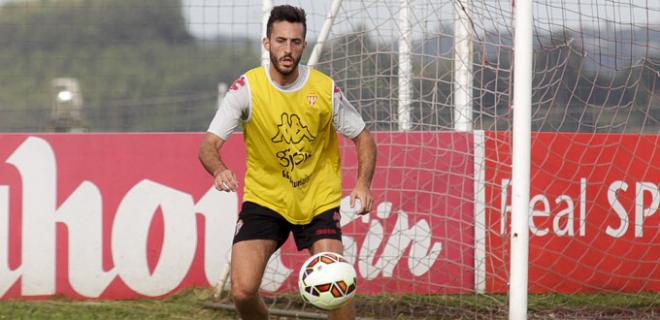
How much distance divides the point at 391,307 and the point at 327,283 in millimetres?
2975

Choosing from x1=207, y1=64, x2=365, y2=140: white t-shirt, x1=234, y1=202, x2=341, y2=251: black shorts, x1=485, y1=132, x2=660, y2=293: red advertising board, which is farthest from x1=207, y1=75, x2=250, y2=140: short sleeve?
x1=485, y1=132, x2=660, y2=293: red advertising board

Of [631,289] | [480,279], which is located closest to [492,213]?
[480,279]

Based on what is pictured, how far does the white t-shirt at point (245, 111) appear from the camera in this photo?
6.09 meters

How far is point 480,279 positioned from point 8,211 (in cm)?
362

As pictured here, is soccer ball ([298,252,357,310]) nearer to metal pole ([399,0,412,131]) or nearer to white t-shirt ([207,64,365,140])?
white t-shirt ([207,64,365,140])

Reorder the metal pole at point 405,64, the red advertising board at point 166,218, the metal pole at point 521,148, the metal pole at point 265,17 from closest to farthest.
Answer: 1. the metal pole at point 521,148
2. the metal pole at point 405,64
3. the metal pole at point 265,17
4. the red advertising board at point 166,218

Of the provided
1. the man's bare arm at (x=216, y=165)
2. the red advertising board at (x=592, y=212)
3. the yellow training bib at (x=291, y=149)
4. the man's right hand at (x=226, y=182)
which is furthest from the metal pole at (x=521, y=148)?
the man's right hand at (x=226, y=182)

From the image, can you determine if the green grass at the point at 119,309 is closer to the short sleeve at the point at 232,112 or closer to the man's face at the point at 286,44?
the short sleeve at the point at 232,112

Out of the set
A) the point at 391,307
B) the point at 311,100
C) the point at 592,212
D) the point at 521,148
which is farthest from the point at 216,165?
the point at 592,212

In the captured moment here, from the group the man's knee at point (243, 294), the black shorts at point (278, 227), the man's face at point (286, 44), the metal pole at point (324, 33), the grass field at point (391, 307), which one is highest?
the metal pole at point (324, 33)

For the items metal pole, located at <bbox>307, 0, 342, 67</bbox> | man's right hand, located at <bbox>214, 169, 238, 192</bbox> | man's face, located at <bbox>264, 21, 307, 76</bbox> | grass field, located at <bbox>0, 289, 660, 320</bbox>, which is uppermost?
metal pole, located at <bbox>307, 0, 342, 67</bbox>

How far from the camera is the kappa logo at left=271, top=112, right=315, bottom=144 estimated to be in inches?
242

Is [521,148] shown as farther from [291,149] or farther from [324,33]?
[324,33]

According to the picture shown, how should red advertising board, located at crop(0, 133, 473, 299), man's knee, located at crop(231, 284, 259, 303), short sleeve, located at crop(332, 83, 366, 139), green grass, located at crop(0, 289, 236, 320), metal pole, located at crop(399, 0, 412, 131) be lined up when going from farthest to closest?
red advertising board, located at crop(0, 133, 473, 299), metal pole, located at crop(399, 0, 412, 131), green grass, located at crop(0, 289, 236, 320), short sleeve, located at crop(332, 83, 366, 139), man's knee, located at crop(231, 284, 259, 303)
